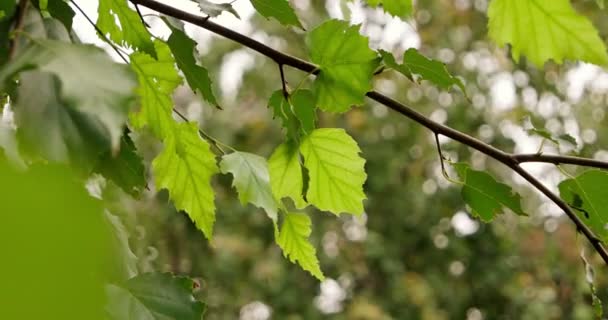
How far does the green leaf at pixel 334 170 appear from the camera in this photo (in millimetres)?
525

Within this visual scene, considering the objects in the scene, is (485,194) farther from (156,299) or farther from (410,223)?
(410,223)

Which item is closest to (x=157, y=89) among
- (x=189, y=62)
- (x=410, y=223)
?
(x=189, y=62)

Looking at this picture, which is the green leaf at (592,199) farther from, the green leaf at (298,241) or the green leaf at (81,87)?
the green leaf at (81,87)

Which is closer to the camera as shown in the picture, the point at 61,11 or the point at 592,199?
the point at 61,11

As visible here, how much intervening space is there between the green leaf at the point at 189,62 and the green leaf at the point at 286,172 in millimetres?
74

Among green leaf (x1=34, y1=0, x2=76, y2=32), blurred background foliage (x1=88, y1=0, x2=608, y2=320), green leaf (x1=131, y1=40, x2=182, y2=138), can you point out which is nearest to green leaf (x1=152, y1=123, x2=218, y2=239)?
green leaf (x1=131, y1=40, x2=182, y2=138)

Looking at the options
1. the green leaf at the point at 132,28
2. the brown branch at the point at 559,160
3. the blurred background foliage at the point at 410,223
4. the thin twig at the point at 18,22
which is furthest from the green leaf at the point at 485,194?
the blurred background foliage at the point at 410,223

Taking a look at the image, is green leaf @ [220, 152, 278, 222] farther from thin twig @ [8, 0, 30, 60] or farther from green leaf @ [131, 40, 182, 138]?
thin twig @ [8, 0, 30, 60]

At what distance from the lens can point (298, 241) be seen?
579 mm

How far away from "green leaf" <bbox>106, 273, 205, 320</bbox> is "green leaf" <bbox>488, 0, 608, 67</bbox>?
24 cm

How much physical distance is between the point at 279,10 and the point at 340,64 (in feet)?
0.17

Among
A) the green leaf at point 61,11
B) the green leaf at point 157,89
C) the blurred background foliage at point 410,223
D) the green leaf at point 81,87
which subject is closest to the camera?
the green leaf at point 81,87

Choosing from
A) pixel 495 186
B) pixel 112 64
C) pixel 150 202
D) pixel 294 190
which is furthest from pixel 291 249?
pixel 150 202

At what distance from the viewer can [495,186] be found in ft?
1.83
